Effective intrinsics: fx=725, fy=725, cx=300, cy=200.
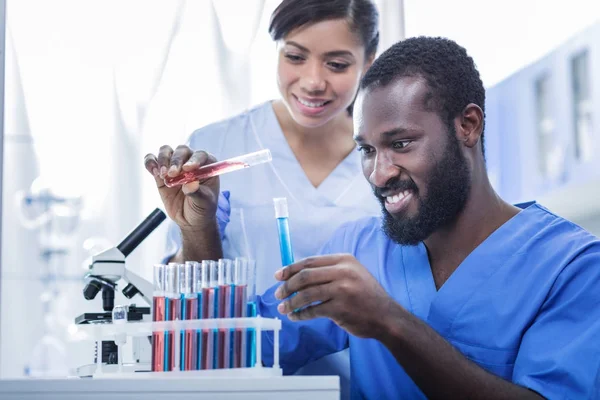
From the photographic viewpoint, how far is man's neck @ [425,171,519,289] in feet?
4.18

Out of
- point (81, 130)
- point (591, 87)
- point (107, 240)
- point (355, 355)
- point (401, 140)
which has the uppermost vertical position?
point (591, 87)

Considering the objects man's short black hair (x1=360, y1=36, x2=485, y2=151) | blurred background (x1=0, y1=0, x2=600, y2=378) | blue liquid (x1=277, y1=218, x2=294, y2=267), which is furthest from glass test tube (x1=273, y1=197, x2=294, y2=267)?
blurred background (x1=0, y1=0, x2=600, y2=378)

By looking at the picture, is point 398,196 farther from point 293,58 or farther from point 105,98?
point 105,98

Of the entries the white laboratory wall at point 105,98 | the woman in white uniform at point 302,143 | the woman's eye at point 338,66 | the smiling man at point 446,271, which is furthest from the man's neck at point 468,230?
the white laboratory wall at point 105,98

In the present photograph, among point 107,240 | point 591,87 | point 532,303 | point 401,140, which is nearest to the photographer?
point 532,303

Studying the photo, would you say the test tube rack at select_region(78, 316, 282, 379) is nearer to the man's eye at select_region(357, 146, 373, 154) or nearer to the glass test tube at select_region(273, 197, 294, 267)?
the glass test tube at select_region(273, 197, 294, 267)

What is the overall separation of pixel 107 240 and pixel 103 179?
6.0 inches

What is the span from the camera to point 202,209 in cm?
133

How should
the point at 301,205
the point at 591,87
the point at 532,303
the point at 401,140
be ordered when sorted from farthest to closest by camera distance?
the point at 591,87 < the point at 301,205 < the point at 401,140 < the point at 532,303

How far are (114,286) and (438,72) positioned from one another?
0.69 metres

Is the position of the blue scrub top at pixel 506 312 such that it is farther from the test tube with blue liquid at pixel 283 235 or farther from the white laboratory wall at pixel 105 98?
the white laboratory wall at pixel 105 98

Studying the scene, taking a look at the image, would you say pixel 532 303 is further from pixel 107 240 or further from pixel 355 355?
pixel 107 240

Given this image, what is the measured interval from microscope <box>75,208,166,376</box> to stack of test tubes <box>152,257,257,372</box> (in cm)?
16

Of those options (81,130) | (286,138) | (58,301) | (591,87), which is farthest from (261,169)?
(591,87)
